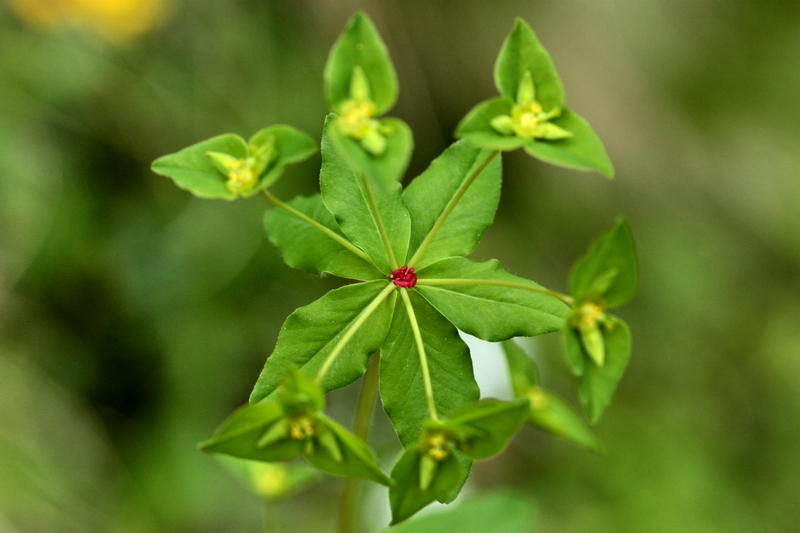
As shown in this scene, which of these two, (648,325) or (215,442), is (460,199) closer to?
(215,442)

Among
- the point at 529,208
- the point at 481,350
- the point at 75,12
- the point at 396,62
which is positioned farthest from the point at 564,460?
the point at 75,12

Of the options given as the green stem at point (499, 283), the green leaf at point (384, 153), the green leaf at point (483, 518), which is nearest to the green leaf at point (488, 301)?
the green stem at point (499, 283)

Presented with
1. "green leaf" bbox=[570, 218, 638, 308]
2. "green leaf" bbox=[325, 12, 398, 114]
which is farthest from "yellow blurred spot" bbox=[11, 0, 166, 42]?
"green leaf" bbox=[570, 218, 638, 308]

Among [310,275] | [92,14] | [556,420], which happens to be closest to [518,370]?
[556,420]

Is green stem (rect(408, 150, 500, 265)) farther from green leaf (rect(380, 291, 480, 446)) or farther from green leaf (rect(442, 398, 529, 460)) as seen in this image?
green leaf (rect(442, 398, 529, 460))

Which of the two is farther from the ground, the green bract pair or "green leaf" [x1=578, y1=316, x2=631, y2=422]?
the green bract pair

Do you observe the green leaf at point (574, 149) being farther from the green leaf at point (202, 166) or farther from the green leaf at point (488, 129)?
the green leaf at point (202, 166)

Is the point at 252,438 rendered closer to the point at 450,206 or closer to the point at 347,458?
the point at 347,458

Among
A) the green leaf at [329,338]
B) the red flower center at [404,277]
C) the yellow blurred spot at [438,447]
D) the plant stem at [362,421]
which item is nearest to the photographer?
the yellow blurred spot at [438,447]
